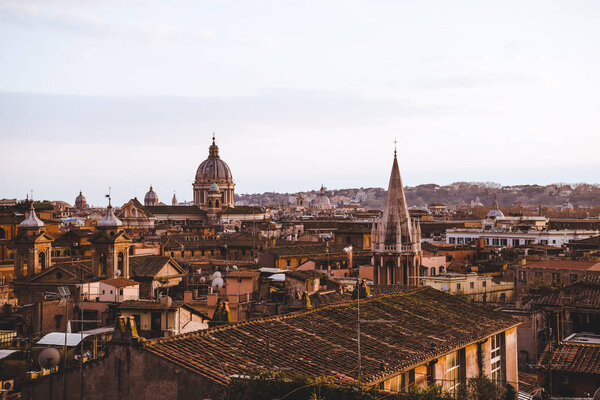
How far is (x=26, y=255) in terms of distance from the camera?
37.0m

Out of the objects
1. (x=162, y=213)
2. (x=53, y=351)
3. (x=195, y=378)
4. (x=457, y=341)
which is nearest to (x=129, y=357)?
(x=195, y=378)

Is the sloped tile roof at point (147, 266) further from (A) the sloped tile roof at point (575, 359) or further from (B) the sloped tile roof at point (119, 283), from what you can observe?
(A) the sloped tile roof at point (575, 359)

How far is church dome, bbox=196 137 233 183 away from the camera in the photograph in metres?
139

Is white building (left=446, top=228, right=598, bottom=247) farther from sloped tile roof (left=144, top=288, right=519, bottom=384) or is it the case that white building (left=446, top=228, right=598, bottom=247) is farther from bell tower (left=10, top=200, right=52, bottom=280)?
sloped tile roof (left=144, top=288, right=519, bottom=384)

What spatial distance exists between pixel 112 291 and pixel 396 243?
16.3 m

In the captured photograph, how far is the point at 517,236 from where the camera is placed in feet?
235

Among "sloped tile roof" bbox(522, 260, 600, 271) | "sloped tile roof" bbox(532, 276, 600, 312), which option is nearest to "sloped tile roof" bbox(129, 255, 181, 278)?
"sloped tile roof" bbox(532, 276, 600, 312)

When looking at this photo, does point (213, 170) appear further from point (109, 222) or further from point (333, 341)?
point (333, 341)

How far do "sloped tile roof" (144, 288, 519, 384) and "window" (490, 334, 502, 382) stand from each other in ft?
0.93

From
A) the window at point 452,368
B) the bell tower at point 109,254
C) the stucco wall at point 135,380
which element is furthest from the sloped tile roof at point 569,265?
the stucco wall at point 135,380

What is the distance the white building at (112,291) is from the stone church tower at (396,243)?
46.9 ft

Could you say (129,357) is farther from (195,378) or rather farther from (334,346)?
(334,346)

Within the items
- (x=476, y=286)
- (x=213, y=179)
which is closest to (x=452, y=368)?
(x=476, y=286)

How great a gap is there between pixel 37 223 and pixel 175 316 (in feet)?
75.0
